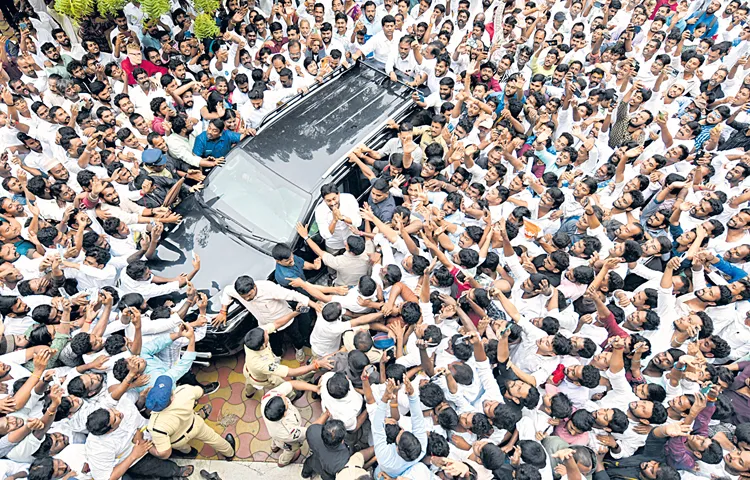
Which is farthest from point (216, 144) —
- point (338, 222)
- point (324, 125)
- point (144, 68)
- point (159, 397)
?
point (159, 397)

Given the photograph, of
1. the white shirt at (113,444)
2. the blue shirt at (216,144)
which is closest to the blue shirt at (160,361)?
the white shirt at (113,444)

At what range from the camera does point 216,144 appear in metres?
5.89

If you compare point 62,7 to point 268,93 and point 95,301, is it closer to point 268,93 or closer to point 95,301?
point 268,93

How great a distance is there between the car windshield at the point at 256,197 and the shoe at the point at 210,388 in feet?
5.49

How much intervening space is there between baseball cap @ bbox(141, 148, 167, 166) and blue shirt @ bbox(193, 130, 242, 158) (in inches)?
19.9

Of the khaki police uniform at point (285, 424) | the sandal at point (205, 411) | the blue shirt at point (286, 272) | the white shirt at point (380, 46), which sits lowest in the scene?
the sandal at point (205, 411)

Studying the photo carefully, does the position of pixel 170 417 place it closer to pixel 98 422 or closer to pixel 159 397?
pixel 159 397

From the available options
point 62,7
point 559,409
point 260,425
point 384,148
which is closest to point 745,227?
point 559,409

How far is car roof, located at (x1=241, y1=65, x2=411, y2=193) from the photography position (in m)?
5.31

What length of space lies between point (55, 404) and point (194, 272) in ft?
5.19

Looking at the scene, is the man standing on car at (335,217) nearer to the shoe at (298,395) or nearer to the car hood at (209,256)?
the car hood at (209,256)

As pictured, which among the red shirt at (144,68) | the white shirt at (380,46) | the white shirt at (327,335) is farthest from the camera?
the white shirt at (380,46)

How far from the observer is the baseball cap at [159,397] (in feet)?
11.8

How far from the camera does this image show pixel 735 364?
412 cm
